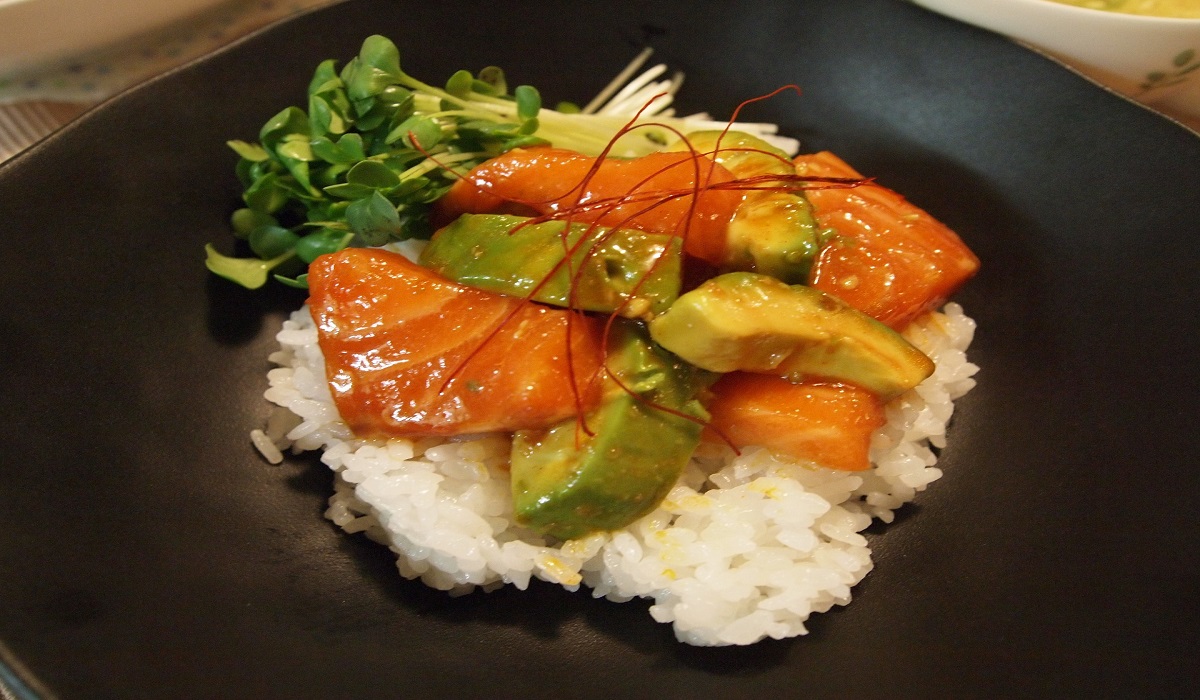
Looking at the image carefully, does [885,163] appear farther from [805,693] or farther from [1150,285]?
[805,693]

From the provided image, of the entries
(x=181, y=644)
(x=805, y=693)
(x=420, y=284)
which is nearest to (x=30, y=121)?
(x=420, y=284)

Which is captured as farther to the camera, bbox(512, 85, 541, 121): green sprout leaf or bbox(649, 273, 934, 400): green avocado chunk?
bbox(512, 85, 541, 121): green sprout leaf

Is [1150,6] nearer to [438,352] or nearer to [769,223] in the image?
[769,223]

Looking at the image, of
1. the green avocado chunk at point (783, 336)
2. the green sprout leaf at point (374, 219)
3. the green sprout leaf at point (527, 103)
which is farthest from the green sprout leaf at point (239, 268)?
the green avocado chunk at point (783, 336)

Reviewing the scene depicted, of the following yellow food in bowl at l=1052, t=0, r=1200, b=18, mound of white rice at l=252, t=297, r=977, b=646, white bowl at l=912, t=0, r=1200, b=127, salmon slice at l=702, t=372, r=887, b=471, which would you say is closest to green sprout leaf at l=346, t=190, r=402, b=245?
mound of white rice at l=252, t=297, r=977, b=646

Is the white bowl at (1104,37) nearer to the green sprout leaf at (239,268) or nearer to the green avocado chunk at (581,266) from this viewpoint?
the green avocado chunk at (581,266)

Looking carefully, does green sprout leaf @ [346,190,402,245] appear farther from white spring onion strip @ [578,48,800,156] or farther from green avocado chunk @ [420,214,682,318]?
white spring onion strip @ [578,48,800,156]

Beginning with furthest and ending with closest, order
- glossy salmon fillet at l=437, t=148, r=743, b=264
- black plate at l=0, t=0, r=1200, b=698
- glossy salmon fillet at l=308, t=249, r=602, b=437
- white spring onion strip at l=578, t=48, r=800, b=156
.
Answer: white spring onion strip at l=578, t=48, r=800, b=156, glossy salmon fillet at l=437, t=148, r=743, b=264, glossy salmon fillet at l=308, t=249, r=602, b=437, black plate at l=0, t=0, r=1200, b=698

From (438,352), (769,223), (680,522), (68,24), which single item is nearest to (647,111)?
(769,223)
